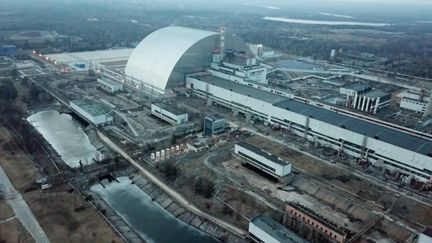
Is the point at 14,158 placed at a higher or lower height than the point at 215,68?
lower

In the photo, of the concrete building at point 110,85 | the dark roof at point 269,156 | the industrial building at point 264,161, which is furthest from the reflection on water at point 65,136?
the dark roof at point 269,156

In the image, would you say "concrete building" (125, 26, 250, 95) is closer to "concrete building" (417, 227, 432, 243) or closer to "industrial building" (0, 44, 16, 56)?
"industrial building" (0, 44, 16, 56)

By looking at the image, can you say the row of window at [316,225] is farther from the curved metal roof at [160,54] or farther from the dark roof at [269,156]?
the curved metal roof at [160,54]

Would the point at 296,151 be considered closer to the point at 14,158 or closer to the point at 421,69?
the point at 14,158

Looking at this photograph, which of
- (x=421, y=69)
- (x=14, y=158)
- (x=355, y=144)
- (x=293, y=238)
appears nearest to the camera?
(x=293, y=238)

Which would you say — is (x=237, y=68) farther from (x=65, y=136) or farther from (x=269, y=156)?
(x=65, y=136)

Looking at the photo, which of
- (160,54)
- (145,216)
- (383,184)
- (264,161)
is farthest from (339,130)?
(160,54)

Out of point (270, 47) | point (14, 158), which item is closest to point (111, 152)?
point (14, 158)
